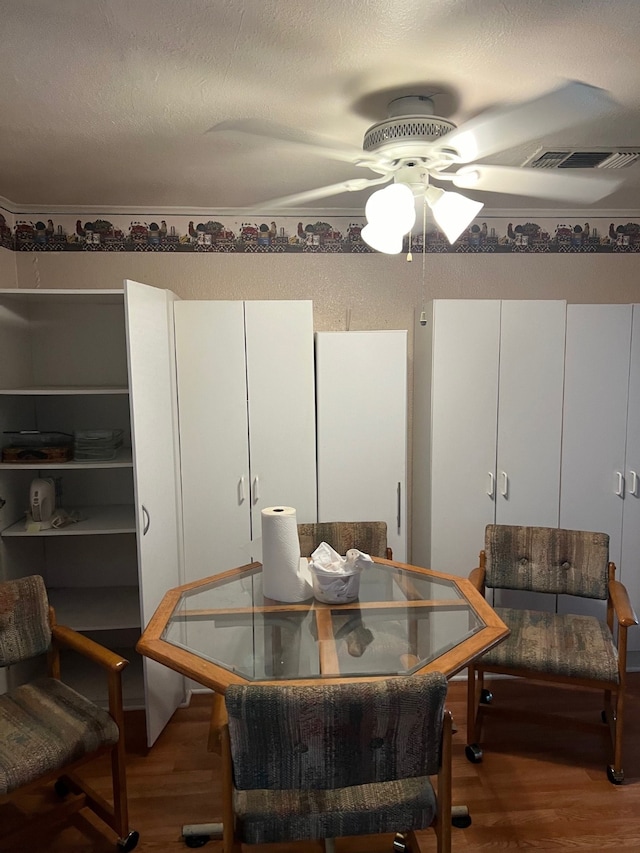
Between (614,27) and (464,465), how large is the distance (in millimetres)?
2040

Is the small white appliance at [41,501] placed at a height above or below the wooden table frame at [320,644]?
above

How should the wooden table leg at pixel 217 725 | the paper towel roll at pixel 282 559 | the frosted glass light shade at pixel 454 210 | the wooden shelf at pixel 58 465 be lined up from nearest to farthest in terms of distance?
1. the wooden table leg at pixel 217 725
2. the frosted glass light shade at pixel 454 210
3. the paper towel roll at pixel 282 559
4. the wooden shelf at pixel 58 465

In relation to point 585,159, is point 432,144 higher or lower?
lower

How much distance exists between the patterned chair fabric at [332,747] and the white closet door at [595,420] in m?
2.03

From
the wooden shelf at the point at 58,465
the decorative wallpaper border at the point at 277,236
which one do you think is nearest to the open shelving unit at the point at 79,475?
the wooden shelf at the point at 58,465

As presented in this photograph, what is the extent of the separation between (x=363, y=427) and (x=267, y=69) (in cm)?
179

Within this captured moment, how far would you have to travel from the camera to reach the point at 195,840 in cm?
218

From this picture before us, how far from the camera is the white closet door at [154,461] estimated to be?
2.61 meters

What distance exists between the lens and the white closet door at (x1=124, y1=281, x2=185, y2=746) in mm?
2605

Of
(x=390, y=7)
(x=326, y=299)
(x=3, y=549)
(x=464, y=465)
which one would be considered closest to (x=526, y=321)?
(x=464, y=465)

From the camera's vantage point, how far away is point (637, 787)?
8.05 feet

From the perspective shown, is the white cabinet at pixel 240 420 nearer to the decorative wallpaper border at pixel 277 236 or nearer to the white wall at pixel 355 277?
the white wall at pixel 355 277

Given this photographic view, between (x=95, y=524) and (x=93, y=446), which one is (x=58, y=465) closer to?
(x=93, y=446)

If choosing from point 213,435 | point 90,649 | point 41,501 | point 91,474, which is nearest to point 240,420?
point 213,435
